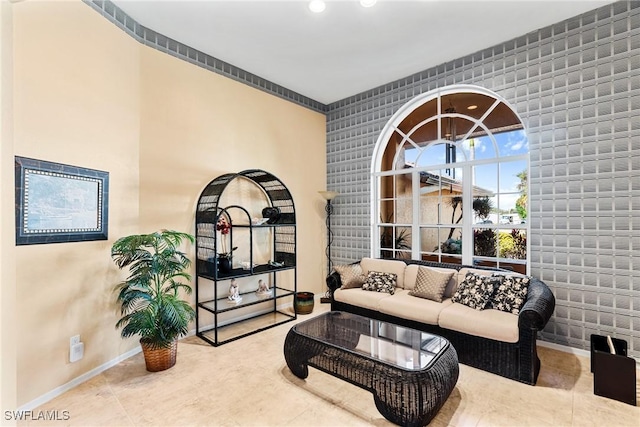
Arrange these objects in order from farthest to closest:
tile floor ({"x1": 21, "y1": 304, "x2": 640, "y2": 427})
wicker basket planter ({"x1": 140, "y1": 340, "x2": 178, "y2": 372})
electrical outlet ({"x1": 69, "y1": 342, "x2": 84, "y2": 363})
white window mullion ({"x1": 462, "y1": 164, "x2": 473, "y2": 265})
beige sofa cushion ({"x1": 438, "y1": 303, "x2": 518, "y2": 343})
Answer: white window mullion ({"x1": 462, "y1": 164, "x2": 473, "y2": 265}), wicker basket planter ({"x1": 140, "y1": 340, "x2": 178, "y2": 372}), beige sofa cushion ({"x1": 438, "y1": 303, "x2": 518, "y2": 343}), electrical outlet ({"x1": 69, "y1": 342, "x2": 84, "y2": 363}), tile floor ({"x1": 21, "y1": 304, "x2": 640, "y2": 427})

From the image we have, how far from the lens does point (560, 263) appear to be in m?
3.06

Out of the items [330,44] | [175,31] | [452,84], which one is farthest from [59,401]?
[452,84]

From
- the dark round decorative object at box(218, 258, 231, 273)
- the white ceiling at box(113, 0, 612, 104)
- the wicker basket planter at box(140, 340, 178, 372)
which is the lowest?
the wicker basket planter at box(140, 340, 178, 372)

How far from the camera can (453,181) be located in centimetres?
397

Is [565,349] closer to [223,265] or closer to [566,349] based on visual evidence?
[566,349]

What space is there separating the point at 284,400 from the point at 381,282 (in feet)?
6.14

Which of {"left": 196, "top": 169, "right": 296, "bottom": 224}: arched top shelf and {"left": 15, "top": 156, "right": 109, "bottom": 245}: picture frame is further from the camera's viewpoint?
{"left": 196, "top": 169, "right": 296, "bottom": 224}: arched top shelf

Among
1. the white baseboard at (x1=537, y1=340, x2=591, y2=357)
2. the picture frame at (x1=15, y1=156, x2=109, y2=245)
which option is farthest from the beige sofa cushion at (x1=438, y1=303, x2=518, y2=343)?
the picture frame at (x1=15, y1=156, x2=109, y2=245)

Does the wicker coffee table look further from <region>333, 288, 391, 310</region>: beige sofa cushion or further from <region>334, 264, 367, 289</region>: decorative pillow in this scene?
<region>334, 264, 367, 289</region>: decorative pillow

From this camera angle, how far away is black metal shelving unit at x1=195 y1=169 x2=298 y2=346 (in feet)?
11.1

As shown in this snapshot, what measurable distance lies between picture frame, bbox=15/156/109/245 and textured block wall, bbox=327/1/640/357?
4.32 metres

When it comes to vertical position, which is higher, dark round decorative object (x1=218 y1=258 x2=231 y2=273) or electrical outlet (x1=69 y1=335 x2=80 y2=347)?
dark round decorative object (x1=218 y1=258 x2=231 y2=273)

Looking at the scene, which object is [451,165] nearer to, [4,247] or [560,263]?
[560,263]

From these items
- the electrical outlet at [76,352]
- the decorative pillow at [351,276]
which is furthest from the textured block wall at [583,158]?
the electrical outlet at [76,352]
